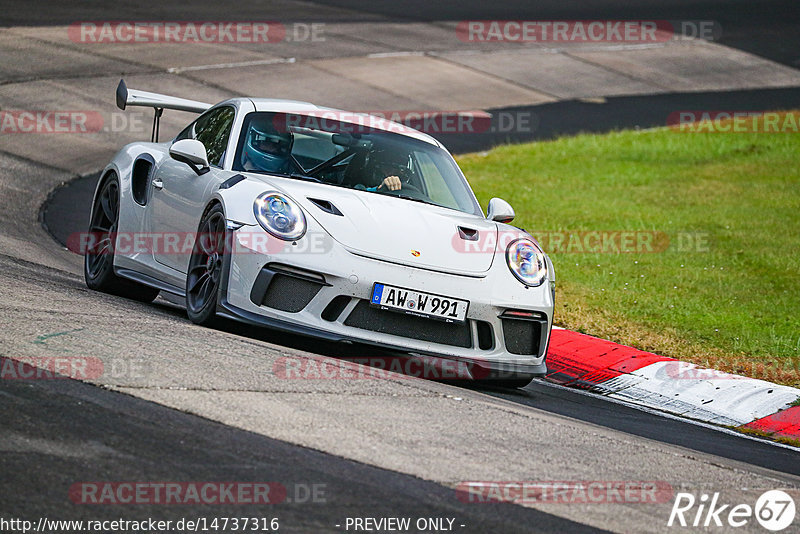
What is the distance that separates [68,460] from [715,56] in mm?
26122

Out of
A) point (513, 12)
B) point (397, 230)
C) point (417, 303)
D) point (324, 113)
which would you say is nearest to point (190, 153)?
point (324, 113)

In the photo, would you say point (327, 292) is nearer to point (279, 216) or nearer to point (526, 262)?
point (279, 216)

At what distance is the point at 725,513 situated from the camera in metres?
4.66

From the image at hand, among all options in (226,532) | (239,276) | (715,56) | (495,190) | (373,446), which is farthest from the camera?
(715,56)

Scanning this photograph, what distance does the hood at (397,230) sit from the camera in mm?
6426

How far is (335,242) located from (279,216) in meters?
0.34

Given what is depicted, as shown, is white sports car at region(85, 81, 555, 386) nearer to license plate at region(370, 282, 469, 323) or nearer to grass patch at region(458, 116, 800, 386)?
license plate at region(370, 282, 469, 323)

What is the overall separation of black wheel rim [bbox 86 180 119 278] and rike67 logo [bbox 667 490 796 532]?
4762 mm

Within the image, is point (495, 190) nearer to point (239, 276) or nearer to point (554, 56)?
point (239, 276)

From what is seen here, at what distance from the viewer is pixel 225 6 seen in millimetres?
28188

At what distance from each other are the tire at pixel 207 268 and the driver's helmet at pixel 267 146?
0.60m

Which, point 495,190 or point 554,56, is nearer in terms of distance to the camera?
point 495,190

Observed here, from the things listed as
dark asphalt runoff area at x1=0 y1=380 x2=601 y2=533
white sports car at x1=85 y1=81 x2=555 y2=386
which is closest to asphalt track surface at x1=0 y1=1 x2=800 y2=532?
dark asphalt runoff area at x1=0 y1=380 x2=601 y2=533

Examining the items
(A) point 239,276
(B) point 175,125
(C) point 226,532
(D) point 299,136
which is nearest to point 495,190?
(B) point 175,125
